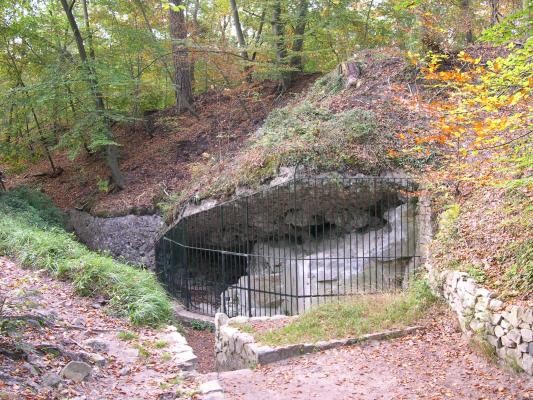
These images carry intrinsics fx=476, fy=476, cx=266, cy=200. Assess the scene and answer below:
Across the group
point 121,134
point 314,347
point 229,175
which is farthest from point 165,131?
point 314,347

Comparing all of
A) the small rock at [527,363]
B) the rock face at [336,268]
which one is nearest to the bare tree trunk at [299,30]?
the rock face at [336,268]

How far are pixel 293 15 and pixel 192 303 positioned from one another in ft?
28.6

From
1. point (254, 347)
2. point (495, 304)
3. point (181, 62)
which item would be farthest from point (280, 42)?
point (495, 304)

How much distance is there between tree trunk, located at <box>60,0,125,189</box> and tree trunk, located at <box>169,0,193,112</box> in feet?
8.31

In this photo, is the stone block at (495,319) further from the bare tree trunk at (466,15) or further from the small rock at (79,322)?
the bare tree trunk at (466,15)

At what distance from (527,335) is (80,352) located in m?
4.34

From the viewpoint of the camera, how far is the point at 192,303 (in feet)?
36.8

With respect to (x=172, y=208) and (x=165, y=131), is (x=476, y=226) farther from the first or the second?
(x=165, y=131)

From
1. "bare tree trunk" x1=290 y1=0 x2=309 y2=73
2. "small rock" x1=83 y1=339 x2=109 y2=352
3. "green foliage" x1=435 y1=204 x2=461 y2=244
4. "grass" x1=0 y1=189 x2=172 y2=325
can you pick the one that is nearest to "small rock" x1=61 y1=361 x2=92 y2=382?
"small rock" x1=83 y1=339 x2=109 y2=352

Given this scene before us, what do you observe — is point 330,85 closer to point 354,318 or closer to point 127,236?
point 127,236

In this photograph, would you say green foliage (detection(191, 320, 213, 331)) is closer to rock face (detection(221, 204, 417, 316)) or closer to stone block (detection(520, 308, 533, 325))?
rock face (detection(221, 204, 417, 316))

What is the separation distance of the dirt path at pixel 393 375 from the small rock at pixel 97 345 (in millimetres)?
1435

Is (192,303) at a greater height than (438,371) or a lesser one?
lesser

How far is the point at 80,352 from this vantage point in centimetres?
485
